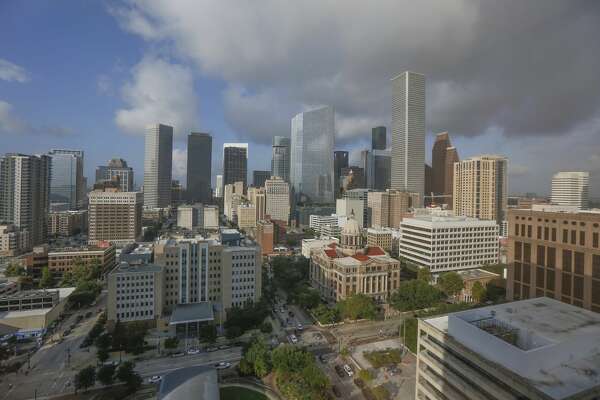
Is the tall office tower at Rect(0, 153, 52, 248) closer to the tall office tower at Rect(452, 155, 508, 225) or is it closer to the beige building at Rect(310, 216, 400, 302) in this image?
the beige building at Rect(310, 216, 400, 302)

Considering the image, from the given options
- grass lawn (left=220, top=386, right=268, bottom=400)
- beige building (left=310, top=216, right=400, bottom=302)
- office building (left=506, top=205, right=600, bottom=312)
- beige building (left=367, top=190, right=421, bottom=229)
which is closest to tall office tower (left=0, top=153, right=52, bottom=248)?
beige building (left=310, top=216, right=400, bottom=302)

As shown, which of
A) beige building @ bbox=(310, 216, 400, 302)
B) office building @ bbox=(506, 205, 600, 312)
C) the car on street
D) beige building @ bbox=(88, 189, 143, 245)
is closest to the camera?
the car on street

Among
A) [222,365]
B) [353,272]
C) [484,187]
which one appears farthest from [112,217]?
[484,187]

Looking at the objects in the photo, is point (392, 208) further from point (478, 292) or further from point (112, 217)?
point (112, 217)

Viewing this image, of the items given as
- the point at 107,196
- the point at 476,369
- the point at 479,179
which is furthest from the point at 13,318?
the point at 479,179

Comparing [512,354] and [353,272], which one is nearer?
[512,354]

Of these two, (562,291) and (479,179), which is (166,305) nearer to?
(562,291)

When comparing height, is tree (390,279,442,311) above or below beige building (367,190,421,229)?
below
